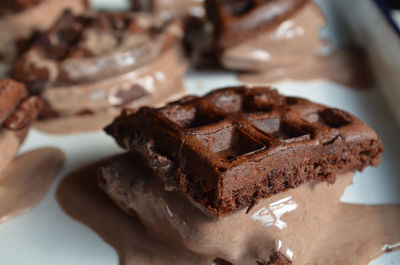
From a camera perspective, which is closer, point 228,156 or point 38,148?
point 228,156

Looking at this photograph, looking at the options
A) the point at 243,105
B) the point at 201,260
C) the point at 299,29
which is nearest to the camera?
the point at 201,260

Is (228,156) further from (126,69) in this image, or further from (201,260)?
(126,69)

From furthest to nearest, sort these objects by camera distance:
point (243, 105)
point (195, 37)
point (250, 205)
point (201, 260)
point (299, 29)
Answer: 1. point (195, 37)
2. point (299, 29)
3. point (243, 105)
4. point (201, 260)
5. point (250, 205)

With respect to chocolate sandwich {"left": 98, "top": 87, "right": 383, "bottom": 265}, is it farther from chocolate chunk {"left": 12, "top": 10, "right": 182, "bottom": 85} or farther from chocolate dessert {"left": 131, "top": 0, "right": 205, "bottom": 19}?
chocolate dessert {"left": 131, "top": 0, "right": 205, "bottom": 19}

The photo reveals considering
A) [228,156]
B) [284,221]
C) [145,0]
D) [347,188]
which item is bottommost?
[347,188]

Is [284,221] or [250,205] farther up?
[250,205]

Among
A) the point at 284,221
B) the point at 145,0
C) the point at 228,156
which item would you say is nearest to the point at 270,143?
the point at 228,156

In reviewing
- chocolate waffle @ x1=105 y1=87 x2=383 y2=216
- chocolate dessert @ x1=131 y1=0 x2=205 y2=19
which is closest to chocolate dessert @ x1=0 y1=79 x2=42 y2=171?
chocolate waffle @ x1=105 y1=87 x2=383 y2=216
